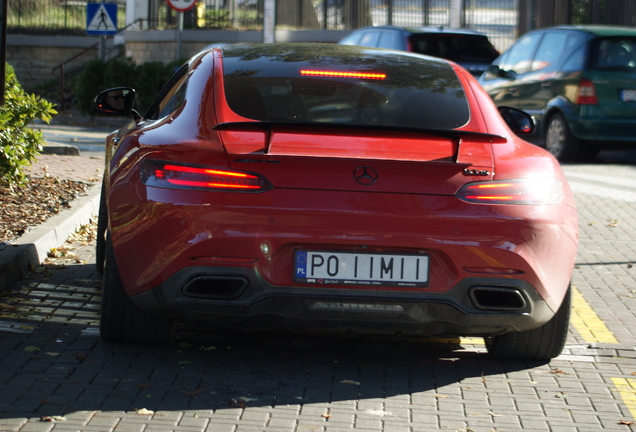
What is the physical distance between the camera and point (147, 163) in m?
4.25

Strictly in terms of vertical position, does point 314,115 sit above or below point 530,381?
above

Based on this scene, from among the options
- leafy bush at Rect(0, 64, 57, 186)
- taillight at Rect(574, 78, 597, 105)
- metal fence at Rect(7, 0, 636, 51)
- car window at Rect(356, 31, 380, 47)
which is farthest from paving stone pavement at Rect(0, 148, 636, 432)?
metal fence at Rect(7, 0, 636, 51)

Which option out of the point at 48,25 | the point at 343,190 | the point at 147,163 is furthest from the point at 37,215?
the point at 48,25

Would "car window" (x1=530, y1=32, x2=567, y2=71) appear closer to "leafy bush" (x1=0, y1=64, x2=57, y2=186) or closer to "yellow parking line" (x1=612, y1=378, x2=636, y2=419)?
"leafy bush" (x1=0, y1=64, x2=57, y2=186)

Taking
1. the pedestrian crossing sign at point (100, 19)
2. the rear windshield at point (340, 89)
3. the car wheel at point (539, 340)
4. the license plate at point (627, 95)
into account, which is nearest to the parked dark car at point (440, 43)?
the license plate at point (627, 95)

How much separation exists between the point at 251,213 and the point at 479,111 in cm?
129

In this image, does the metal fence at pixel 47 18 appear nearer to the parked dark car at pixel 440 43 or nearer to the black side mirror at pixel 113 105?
the parked dark car at pixel 440 43

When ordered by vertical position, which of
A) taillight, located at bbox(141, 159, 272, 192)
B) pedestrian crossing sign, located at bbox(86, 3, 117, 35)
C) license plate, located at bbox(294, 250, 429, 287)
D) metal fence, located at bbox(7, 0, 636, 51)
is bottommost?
license plate, located at bbox(294, 250, 429, 287)

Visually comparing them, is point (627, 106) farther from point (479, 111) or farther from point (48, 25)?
point (48, 25)

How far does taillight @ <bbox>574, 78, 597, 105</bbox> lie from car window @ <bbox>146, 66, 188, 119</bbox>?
7975mm

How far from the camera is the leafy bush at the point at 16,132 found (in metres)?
8.10

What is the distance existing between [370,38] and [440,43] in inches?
52.2

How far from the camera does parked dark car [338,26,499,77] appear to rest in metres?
15.7

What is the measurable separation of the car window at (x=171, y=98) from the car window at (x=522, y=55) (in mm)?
9191
